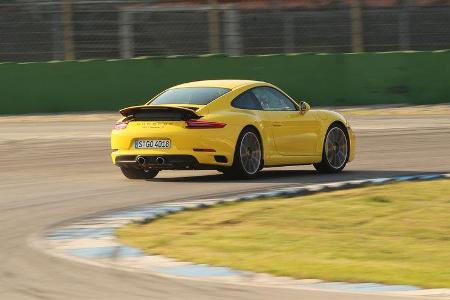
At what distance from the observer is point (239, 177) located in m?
15.0

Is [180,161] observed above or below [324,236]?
above

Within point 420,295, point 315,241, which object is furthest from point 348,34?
point 420,295

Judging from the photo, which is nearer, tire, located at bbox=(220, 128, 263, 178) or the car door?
tire, located at bbox=(220, 128, 263, 178)

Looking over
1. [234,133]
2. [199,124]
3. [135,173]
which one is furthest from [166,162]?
[135,173]

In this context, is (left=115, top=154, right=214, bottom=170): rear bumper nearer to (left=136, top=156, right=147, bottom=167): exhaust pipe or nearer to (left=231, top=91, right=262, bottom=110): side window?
(left=136, top=156, right=147, bottom=167): exhaust pipe

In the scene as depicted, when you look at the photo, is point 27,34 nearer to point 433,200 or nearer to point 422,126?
point 422,126

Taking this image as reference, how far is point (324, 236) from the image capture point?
10125 mm

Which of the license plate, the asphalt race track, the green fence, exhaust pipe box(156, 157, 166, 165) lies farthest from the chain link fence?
exhaust pipe box(156, 157, 166, 165)

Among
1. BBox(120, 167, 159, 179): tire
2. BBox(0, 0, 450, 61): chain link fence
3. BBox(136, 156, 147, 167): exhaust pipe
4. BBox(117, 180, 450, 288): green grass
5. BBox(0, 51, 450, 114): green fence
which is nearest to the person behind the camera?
BBox(117, 180, 450, 288): green grass

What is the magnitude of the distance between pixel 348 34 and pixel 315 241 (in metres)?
21.6

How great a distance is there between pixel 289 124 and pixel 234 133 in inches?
46.2

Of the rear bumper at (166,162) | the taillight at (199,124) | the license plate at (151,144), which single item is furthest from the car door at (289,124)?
the license plate at (151,144)

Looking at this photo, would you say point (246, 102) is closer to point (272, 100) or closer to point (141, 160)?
point (272, 100)

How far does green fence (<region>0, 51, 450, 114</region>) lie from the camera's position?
30734 millimetres
